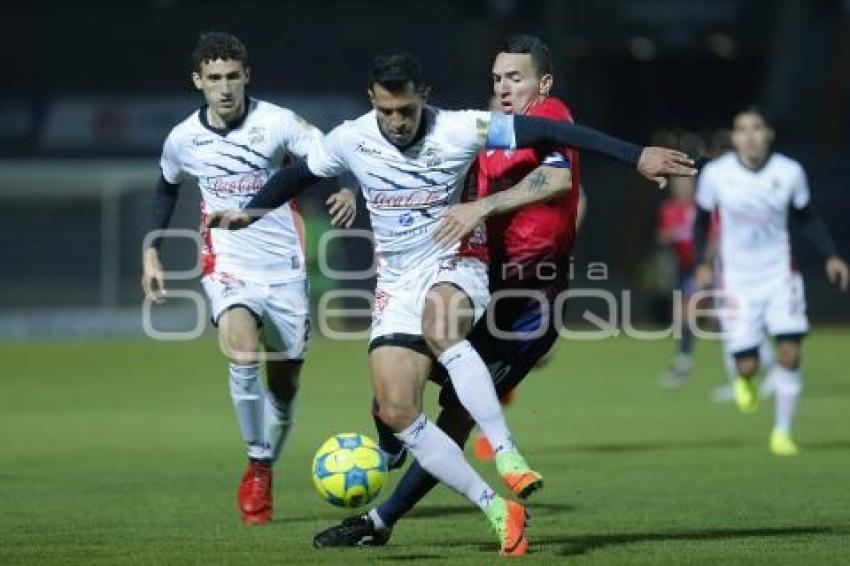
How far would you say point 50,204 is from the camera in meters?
29.5

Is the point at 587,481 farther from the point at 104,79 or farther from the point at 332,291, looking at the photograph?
the point at 104,79

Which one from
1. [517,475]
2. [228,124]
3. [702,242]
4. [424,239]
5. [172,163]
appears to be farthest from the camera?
[702,242]

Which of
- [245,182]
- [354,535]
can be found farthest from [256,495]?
[245,182]

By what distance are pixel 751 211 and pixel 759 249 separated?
0.28 meters

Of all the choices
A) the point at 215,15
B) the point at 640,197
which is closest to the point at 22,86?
the point at 215,15

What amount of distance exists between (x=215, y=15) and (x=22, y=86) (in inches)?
149

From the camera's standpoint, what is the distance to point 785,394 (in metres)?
13.6

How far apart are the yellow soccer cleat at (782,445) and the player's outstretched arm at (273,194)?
5711 mm

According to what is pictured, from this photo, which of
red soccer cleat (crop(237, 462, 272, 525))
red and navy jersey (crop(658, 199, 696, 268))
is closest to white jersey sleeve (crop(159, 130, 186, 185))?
red soccer cleat (crop(237, 462, 272, 525))

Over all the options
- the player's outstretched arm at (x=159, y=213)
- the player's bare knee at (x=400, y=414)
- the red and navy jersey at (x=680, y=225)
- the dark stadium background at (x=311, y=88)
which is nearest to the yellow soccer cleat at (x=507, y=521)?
the player's bare knee at (x=400, y=414)

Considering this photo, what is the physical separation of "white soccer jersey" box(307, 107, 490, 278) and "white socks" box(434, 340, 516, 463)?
0.47m

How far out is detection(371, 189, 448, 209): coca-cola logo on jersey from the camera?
8.20 meters

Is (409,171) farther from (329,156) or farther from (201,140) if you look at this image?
(201,140)

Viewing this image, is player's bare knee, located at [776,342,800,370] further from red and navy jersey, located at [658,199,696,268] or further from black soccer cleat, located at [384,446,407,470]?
red and navy jersey, located at [658,199,696,268]
